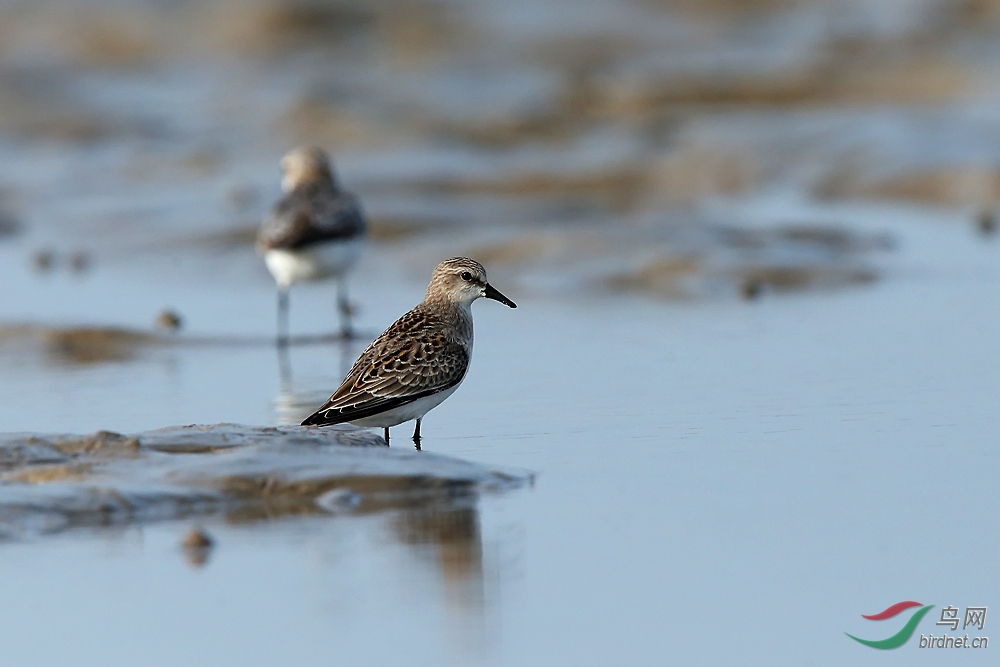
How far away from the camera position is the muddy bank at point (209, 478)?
5500 mm

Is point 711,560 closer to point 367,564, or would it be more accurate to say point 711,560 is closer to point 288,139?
point 367,564

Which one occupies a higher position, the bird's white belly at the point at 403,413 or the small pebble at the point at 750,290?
the small pebble at the point at 750,290

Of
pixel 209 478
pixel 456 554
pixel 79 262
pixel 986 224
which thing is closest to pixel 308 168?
pixel 79 262

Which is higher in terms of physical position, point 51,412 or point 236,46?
point 236,46

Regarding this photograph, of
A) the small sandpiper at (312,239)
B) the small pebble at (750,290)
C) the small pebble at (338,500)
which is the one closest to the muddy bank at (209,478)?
the small pebble at (338,500)

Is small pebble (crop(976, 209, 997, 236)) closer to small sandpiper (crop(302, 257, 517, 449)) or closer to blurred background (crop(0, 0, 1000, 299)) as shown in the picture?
blurred background (crop(0, 0, 1000, 299))

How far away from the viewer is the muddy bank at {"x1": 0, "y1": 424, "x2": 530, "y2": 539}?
5.50 meters

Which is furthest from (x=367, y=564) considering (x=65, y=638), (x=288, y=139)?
(x=288, y=139)

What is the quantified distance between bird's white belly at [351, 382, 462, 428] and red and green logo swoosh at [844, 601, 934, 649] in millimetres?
2585

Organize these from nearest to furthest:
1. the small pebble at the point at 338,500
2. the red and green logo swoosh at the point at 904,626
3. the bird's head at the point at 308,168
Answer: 1. the red and green logo swoosh at the point at 904,626
2. the small pebble at the point at 338,500
3. the bird's head at the point at 308,168

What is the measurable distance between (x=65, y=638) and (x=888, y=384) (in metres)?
4.36

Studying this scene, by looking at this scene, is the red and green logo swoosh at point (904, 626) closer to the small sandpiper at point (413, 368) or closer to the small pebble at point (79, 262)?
the small sandpiper at point (413, 368)

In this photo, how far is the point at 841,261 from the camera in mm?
11438

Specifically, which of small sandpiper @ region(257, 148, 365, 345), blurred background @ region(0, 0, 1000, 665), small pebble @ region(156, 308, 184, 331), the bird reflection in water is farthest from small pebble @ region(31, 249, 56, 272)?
the bird reflection in water
